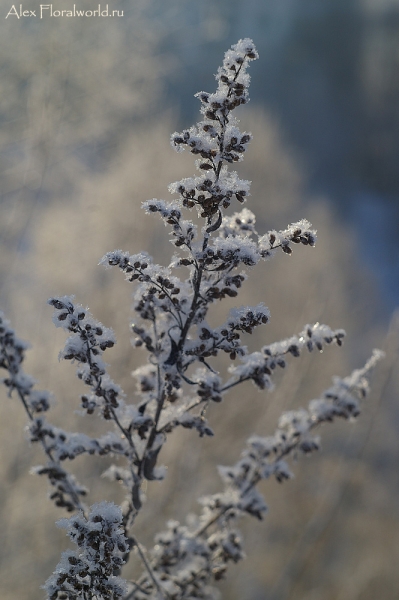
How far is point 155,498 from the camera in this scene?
464 cm

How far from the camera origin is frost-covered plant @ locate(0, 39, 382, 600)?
1.15 m

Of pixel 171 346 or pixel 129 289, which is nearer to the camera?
pixel 171 346

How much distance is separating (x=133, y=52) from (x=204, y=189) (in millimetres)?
5972

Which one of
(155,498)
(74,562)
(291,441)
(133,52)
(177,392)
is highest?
(133,52)

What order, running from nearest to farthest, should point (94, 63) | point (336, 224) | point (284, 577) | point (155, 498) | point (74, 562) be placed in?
point (74, 562) → point (284, 577) → point (155, 498) → point (94, 63) → point (336, 224)

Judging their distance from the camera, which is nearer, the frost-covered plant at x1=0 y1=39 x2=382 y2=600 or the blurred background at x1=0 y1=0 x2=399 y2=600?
the frost-covered plant at x1=0 y1=39 x2=382 y2=600

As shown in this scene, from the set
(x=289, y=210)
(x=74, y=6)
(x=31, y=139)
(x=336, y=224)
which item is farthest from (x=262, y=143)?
(x=31, y=139)

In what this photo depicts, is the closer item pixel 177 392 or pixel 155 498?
pixel 177 392

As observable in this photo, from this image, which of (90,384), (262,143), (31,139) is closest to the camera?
(90,384)

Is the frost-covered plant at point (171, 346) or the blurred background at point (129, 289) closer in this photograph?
the frost-covered plant at point (171, 346)

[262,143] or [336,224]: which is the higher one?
[262,143]

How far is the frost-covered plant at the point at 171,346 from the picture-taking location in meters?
1.15

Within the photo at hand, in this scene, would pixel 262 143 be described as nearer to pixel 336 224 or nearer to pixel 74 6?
pixel 336 224

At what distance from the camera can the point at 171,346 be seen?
151 centimetres
